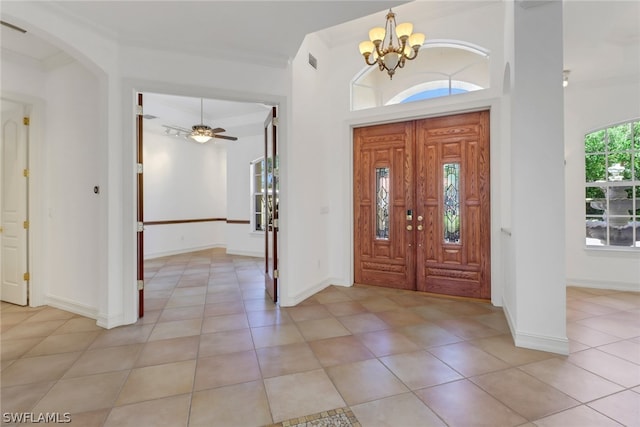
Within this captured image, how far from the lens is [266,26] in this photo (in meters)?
2.96

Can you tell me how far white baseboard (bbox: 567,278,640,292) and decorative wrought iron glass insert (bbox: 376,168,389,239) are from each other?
121 inches

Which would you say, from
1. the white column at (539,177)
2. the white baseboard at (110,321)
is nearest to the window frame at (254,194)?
the white baseboard at (110,321)

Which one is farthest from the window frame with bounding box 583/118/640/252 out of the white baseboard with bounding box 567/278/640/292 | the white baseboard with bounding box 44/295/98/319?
the white baseboard with bounding box 44/295/98/319

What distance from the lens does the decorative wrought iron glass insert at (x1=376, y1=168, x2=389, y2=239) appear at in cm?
445

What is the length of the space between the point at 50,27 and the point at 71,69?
3.42 ft

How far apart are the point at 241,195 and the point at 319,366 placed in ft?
19.7

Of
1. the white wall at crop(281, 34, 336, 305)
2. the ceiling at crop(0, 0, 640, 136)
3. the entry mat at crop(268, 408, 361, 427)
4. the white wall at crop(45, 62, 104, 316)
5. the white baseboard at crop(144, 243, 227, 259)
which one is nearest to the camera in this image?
the entry mat at crop(268, 408, 361, 427)

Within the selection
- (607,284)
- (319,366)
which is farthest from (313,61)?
(607,284)

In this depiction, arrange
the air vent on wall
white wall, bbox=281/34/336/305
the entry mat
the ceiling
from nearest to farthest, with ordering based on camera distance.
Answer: the entry mat, the ceiling, white wall, bbox=281/34/336/305, the air vent on wall

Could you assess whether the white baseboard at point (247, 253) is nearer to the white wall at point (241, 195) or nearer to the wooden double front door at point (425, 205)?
the white wall at point (241, 195)

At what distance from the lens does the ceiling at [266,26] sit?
2.64m

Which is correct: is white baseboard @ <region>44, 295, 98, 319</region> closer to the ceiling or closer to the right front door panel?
the ceiling

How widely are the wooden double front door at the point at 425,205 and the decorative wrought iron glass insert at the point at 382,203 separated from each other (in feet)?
0.05

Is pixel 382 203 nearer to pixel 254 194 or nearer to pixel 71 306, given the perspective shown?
pixel 254 194
